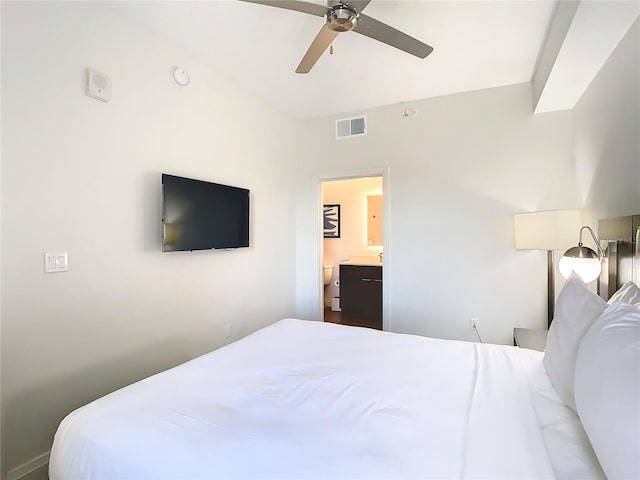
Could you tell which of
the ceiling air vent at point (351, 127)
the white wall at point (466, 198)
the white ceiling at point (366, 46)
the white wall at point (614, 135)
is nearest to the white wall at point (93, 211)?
the white ceiling at point (366, 46)

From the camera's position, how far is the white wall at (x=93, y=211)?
65.7 inches

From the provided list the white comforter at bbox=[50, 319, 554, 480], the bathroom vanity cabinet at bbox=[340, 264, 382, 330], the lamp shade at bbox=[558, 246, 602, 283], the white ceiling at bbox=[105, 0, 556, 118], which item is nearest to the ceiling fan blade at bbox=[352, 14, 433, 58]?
the white ceiling at bbox=[105, 0, 556, 118]

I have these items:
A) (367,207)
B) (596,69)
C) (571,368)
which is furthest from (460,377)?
(367,207)

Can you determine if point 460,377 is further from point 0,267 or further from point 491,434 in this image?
point 0,267

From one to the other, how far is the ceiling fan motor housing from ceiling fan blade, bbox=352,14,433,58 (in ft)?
0.13

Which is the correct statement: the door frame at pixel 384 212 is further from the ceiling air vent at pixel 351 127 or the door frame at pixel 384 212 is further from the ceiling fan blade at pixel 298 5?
the ceiling fan blade at pixel 298 5

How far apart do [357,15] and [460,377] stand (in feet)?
6.16

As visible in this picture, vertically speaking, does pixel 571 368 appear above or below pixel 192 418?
above

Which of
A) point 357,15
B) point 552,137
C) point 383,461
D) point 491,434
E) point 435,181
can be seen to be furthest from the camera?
point 435,181

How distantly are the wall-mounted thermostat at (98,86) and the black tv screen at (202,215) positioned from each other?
58 centimetres

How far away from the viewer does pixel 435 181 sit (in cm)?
Result: 326

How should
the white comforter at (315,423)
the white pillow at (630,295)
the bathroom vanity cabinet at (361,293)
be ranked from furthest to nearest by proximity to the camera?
the bathroom vanity cabinet at (361,293)
the white pillow at (630,295)
the white comforter at (315,423)

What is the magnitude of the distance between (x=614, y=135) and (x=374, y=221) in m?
3.71

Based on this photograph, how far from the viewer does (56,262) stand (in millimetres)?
1810
